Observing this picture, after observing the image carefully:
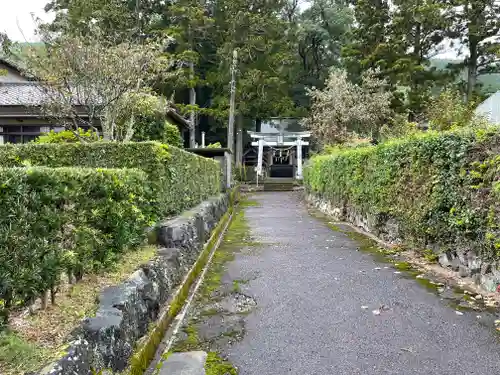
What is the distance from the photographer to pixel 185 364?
3.03 m

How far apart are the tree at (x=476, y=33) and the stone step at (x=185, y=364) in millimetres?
23045

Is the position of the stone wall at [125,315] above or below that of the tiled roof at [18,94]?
below

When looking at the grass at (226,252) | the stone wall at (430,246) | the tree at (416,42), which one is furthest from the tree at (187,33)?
the grass at (226,252)

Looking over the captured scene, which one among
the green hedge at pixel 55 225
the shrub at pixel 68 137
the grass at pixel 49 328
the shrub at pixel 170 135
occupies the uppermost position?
the shrub at pixel 170 135

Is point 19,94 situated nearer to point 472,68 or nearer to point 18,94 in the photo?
point 18,94

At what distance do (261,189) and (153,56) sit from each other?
16.1 metres

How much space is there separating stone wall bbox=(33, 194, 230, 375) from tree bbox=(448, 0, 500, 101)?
22.0 metres

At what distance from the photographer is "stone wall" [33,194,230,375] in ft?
6.98

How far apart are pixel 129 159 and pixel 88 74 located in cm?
502

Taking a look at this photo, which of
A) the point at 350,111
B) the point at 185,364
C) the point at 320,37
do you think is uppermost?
the point at 320,37

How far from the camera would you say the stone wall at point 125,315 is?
2129mm

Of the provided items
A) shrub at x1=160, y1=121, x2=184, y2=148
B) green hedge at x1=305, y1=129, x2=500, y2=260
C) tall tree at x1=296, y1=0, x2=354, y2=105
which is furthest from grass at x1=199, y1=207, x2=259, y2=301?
tall tree at x1=296, y1=0, x2=354, y2=105

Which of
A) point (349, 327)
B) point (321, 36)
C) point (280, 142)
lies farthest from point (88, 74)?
point (321, 36)

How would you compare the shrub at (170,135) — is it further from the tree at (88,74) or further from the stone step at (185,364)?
the stone step at (185,364)
